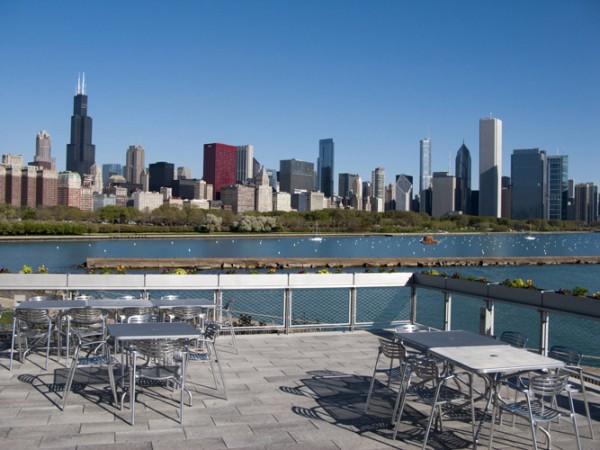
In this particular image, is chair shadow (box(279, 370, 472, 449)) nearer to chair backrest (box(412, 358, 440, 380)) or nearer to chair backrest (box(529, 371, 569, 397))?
chair backrest (box(412, 358, 440, 380))

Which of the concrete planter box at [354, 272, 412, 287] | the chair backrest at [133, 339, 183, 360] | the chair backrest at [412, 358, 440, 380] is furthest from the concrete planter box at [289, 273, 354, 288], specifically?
the chair backrest at [412, 358, 440, 380]

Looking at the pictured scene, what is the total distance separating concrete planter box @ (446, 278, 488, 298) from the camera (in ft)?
29.1

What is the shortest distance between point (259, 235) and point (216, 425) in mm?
97224

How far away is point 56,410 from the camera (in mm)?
5770

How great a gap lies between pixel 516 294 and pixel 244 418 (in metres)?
4.35

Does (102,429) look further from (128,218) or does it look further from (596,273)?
(128,218)

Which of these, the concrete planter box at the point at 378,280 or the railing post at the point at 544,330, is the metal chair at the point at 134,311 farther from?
the railing post at the point at 544,330

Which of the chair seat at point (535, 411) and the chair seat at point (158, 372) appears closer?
the chair seat at point (535, 411)

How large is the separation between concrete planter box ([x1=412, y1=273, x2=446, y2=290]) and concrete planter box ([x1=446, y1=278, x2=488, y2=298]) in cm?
20

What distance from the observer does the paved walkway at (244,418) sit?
5.05m

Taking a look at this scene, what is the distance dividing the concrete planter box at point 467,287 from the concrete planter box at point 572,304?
1.24 m

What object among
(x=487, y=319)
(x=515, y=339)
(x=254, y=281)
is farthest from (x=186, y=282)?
(x=515, y=339)

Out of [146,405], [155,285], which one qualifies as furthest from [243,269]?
[146,405]

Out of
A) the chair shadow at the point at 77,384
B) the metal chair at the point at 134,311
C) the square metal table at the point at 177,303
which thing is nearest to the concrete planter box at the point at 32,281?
the metal chair at the point at 134,311
